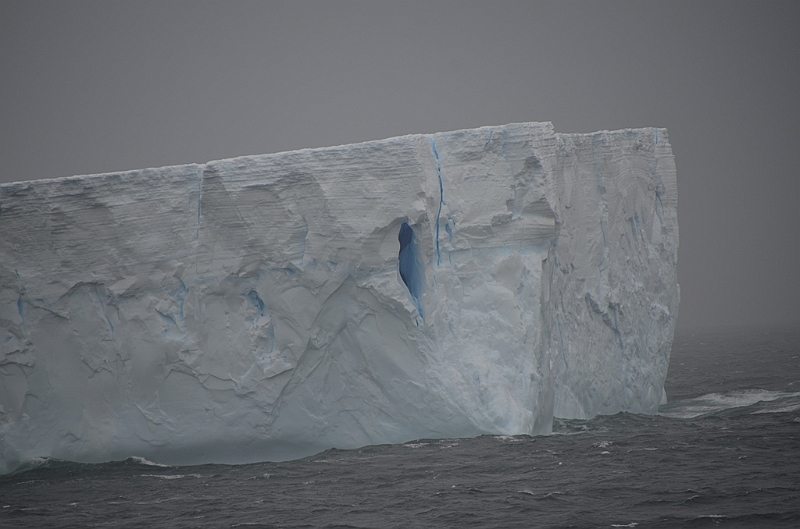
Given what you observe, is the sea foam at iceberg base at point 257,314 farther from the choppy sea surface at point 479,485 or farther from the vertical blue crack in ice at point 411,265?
the choppy sea surface at point 479,485

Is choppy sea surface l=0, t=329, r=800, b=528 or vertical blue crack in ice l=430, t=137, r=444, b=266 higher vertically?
vertical blue crack in ice l=430, t=137, r=444, b=266

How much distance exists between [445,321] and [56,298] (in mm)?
5833

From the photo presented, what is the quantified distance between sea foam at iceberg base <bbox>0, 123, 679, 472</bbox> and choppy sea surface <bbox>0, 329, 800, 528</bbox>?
48 cm

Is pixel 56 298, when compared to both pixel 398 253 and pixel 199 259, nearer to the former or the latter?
pixel 199 259

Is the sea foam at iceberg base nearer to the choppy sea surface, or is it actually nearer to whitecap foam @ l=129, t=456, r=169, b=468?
whitecap foam @ l=129, t=456, r=169, b=468

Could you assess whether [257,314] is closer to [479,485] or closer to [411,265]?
[411,265]

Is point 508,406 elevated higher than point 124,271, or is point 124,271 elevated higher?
point 124,271

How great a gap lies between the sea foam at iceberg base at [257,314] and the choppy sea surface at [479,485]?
478 millimetres

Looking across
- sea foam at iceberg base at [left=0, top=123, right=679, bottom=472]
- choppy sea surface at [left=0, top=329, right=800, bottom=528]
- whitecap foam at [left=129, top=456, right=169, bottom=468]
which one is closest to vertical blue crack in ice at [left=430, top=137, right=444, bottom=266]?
sea foam at iceberg base at [left=0, top=123, right=679, bottom=472]

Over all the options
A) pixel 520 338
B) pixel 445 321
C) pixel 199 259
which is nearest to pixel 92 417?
pixel 199 259

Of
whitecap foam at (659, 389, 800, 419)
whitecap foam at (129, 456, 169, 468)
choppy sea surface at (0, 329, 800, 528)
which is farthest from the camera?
whitecap foam at (659, 389, 800, 419)

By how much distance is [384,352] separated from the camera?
13469 millimetres

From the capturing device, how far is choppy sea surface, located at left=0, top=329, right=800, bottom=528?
9961 millimetres

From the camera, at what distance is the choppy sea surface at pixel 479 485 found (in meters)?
9.96
